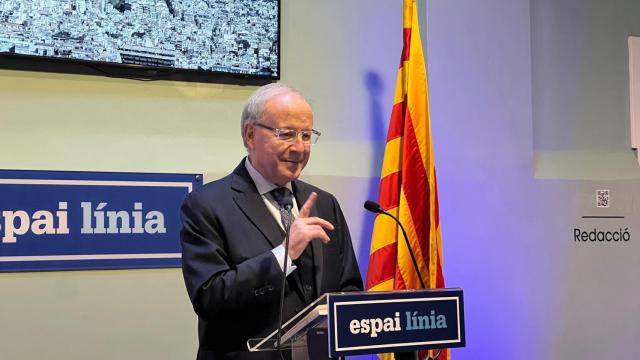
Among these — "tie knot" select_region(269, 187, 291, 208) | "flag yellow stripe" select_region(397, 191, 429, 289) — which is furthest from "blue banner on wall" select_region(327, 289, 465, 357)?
"flag yellow stripe" select_region(397, 191, 429, 289)

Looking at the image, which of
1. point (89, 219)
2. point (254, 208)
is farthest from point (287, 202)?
point (89, 219)

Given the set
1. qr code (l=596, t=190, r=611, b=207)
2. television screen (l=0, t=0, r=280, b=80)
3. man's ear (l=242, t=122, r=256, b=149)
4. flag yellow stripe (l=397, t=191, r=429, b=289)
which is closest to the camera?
man's ear (l=242, t=122, r=256, b=149)

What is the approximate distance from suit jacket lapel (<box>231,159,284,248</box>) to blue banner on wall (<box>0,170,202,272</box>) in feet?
3.21

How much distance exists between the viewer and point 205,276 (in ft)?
5.76

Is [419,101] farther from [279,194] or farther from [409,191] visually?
[279,194]

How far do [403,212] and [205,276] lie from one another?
1.41m

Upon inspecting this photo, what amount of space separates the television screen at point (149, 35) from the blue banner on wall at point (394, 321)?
184cm

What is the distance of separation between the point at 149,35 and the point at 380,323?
193 centimetres

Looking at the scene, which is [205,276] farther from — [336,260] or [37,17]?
[37,17]

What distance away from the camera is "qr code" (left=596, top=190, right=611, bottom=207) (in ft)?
12.3

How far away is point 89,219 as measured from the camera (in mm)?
2756

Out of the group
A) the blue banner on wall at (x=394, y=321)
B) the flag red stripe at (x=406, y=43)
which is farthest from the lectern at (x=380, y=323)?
the flag red stripe at (x=406, y=43)

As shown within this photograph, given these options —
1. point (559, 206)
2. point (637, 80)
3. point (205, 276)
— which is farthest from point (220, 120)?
point (637, 80)

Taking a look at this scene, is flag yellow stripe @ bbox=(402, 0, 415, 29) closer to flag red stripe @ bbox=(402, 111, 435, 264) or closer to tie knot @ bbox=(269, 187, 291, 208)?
flag red stripe @ bbox=(402, 111, 435, 264)
